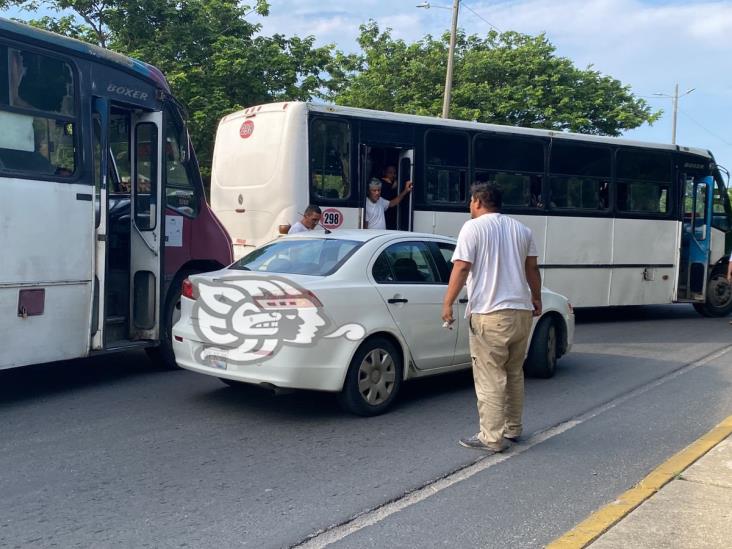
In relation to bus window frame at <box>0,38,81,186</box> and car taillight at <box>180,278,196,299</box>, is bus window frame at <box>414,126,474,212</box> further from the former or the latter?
bus window frame at <box>0,38,81,186</box>

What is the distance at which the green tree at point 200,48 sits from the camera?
21.0 metres

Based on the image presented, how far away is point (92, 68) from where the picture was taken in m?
7.31

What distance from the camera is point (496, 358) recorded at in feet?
18.2

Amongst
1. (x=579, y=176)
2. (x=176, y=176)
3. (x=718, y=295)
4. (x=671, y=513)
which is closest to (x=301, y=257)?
(x=176, y=176)

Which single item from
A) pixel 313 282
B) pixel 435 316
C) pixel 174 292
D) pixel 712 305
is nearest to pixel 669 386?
pixel 435 316

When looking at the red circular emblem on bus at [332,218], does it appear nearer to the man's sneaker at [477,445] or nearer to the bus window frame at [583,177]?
the bus window frame at [583,177]

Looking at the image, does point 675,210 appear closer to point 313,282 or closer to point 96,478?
point 313,282

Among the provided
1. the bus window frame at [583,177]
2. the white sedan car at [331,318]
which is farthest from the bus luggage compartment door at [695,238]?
the white sedan car at [331,318]

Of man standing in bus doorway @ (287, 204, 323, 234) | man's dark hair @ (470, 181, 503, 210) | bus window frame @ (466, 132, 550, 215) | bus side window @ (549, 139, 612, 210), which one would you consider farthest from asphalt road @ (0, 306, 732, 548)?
bus side window @ (549, 139, 612, 210)

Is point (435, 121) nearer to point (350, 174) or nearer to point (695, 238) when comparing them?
point (350, 174)

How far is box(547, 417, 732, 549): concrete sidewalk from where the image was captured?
401 cm

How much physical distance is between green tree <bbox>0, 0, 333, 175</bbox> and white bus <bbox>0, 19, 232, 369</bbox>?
12.5 meters

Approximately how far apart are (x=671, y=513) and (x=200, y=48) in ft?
66.1

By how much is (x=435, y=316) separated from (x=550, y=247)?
6458 millimetres
